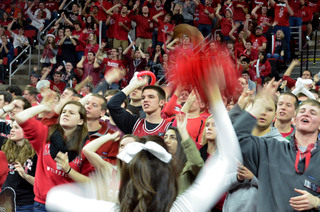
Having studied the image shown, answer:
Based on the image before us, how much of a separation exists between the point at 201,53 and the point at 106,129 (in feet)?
8.83

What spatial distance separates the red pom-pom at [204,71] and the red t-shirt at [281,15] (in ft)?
36.6

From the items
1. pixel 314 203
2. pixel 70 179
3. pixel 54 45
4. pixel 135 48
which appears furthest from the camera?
pixel 54 45

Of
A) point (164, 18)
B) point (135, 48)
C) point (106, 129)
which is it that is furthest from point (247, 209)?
point (164, 18)

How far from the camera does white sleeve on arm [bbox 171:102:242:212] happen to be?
87.6 inches

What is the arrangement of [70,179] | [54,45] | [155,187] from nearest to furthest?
[155,187] < [70,179] < [54,45]

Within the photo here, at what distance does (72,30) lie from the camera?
1476 centimetres

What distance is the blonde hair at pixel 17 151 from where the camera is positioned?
5031 millimetres

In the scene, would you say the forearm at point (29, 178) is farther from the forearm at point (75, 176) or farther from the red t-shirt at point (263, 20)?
the red t-shirt at point (263, 20)

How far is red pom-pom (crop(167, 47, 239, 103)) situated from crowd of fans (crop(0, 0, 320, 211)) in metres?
0.06

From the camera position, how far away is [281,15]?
43.6 ft

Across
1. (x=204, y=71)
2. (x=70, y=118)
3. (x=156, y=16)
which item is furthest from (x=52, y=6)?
(x=204, y=71)

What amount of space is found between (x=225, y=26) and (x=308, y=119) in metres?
10.7

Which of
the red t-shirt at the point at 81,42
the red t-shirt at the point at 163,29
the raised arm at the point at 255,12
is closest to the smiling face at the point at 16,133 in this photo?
the red t-shirt at the point at 163,29

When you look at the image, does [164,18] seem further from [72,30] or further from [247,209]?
[247,209]
